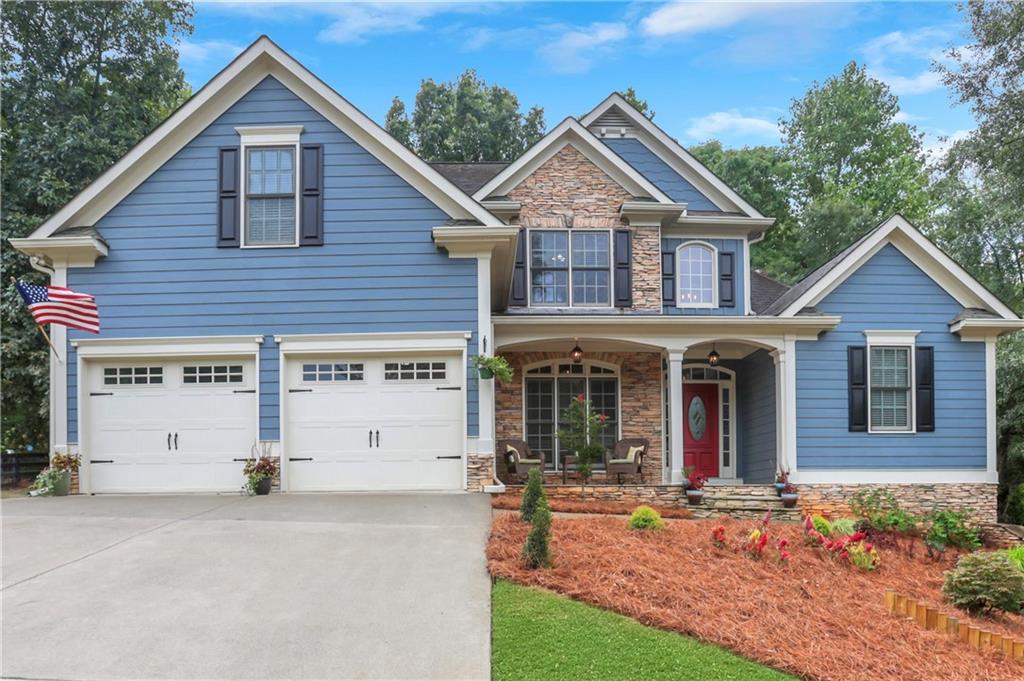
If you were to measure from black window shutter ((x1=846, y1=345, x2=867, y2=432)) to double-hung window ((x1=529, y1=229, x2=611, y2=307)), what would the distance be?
15.1ft

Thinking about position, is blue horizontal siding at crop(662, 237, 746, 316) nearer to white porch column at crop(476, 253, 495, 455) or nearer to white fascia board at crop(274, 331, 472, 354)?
white porch column at crop(476, 253, 495, 455)

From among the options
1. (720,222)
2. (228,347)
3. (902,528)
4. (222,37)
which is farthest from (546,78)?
(902,528)

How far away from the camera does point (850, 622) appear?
5.90 meters

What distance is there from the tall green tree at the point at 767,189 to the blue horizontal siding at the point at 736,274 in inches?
536

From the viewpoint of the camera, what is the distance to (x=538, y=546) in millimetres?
6832

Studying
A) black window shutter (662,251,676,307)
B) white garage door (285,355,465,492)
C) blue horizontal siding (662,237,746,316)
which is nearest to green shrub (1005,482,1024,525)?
blue horizontal siding (662,237,746,316)

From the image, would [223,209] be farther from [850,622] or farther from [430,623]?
[850,622]

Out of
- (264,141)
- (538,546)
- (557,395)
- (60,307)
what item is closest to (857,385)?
(557,395)

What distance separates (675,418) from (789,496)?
231cm

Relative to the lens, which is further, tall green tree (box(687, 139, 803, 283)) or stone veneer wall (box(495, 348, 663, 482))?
tall green tree (box(687, 139, 803, 283))

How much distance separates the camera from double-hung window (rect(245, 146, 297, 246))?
1191 cm

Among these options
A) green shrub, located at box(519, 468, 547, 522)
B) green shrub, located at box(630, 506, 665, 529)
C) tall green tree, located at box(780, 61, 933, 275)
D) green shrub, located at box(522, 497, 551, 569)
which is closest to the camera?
green shrub, located at box(522, 497, 551, 569)

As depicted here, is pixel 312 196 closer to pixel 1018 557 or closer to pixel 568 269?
pixel 568 269

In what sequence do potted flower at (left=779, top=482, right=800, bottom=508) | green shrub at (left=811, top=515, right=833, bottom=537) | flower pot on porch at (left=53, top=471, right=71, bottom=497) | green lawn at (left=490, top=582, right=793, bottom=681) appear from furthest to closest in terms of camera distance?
potted flower at (left=779, top=482, right=800, bottom=508) < flower pot on porch at (left=53, top=471, right=71, bottom=497) < green shrub at (left=811, top=515, right=833, bottom=537) < green lawn at (left=490, top=582, right=793, bottom=681)
